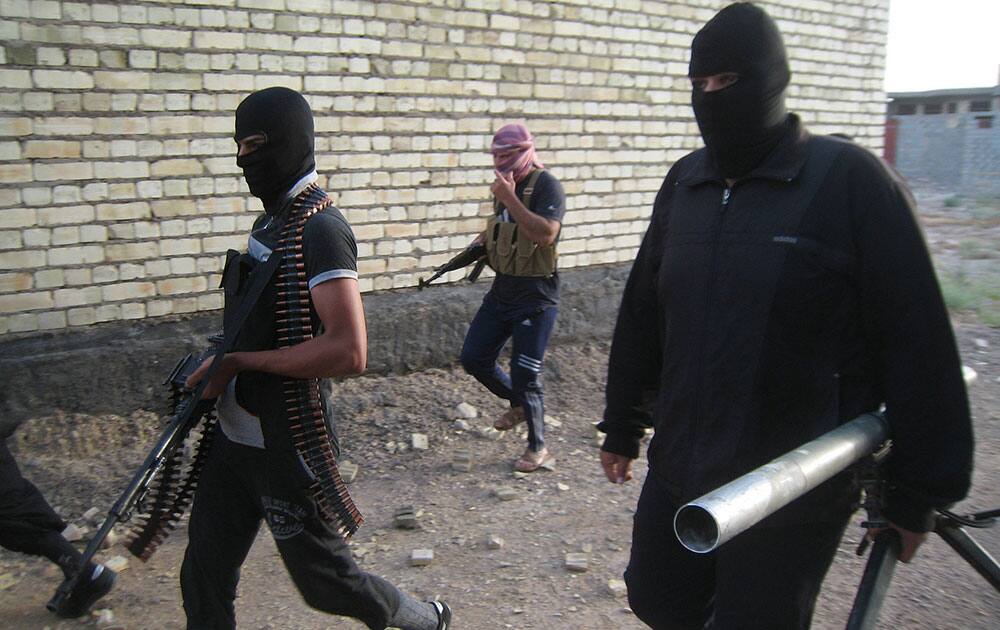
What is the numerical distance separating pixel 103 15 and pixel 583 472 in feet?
11.3

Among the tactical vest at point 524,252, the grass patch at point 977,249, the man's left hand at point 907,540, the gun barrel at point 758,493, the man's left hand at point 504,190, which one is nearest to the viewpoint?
the gun barrel at point 758,493

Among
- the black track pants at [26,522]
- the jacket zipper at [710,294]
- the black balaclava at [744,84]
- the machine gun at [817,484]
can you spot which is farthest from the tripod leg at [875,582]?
the black track pants at [26,522]

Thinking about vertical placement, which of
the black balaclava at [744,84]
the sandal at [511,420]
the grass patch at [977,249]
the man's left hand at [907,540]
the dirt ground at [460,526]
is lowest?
the dirt ground at [460,526]

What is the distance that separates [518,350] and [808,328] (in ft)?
9.37

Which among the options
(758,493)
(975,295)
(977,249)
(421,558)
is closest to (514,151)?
(421,558)

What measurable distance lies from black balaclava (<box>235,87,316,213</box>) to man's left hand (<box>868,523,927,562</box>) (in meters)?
1.76

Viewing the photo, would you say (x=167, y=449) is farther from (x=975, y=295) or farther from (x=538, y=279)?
(x=975, y=295)

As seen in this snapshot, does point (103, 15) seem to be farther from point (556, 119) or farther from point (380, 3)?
point (556, 119)

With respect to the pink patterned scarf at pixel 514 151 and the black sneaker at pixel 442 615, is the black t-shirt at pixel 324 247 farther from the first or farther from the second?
the pink patterned scarf at pixel 514 151

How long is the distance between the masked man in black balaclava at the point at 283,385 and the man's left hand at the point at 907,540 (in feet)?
4.54

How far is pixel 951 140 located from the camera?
1003 inches

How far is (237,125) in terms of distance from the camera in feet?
8.04

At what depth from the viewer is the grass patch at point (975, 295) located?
28.3 feet

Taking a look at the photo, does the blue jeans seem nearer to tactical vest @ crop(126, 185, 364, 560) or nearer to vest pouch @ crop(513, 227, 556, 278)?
vest pouch @ crop(513, 227, 556, 278)
